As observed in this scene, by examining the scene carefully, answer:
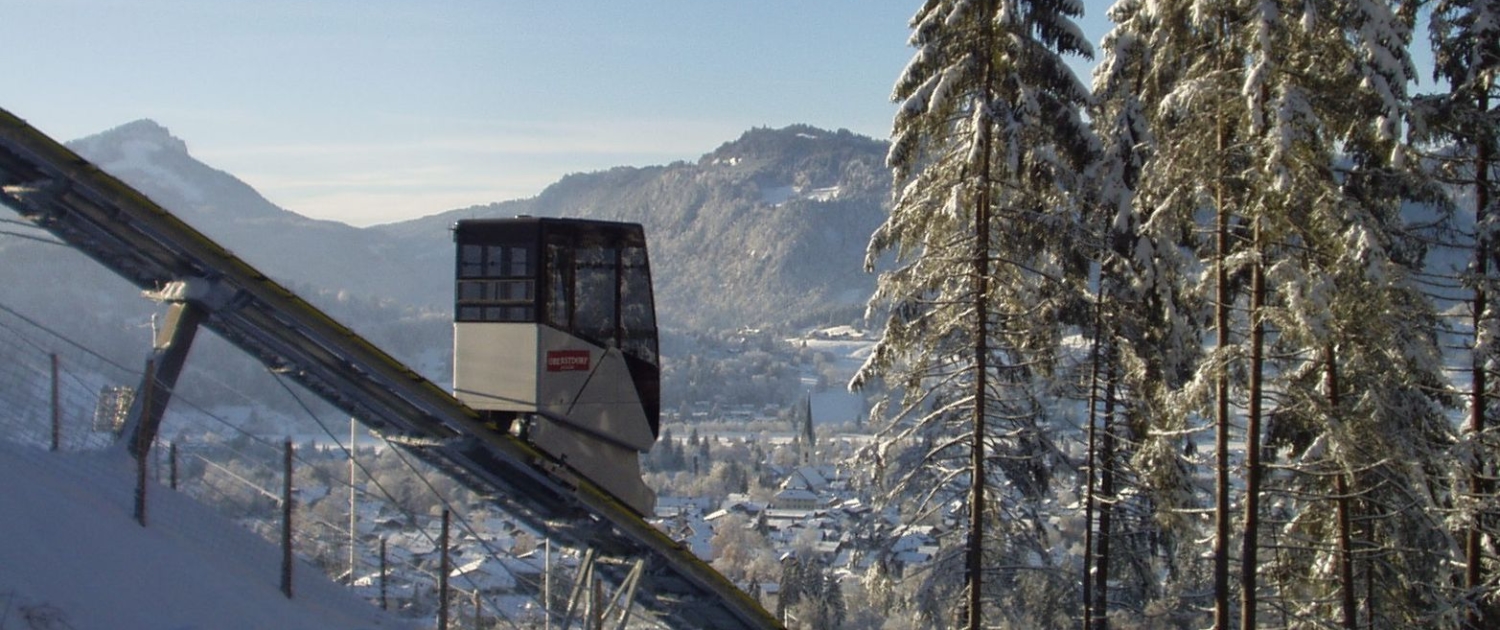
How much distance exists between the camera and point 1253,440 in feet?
47.3

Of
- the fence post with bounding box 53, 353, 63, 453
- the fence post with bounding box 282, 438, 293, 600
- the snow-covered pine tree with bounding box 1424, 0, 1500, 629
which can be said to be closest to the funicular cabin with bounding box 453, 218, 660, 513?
the fence post with bounding box 282, 438, 293, 600

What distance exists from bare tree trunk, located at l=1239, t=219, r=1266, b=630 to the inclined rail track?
6397 millimetres

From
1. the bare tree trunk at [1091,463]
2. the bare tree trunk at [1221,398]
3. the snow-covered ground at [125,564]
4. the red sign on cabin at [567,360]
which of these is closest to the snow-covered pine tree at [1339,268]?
the bare tree trunk at [1221,398]

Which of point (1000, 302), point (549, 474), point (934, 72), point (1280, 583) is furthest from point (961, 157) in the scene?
point (1280, 583)

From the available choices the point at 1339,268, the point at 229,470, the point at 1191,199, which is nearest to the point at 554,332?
the point at 229,470

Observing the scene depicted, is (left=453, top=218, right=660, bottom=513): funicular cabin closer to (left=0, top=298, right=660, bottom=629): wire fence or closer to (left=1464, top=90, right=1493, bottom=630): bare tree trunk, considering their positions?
(left=0, top=298, right=660, bottom=629): wire fence

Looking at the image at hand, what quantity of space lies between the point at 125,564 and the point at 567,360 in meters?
5.88

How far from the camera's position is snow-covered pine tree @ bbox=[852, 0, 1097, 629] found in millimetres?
15398

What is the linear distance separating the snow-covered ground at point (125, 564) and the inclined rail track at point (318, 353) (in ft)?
5.99

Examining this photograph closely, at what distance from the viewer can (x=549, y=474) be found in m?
13.5

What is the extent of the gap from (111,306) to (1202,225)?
90.1 meters

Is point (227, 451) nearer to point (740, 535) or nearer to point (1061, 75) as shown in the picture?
A: point (1061, 75)

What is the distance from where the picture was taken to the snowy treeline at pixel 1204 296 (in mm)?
13656

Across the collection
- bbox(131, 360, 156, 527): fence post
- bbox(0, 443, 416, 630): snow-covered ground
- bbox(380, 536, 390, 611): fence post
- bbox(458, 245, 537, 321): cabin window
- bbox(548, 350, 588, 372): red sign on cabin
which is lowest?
bbox(380, 536, 390, 611): fence post
